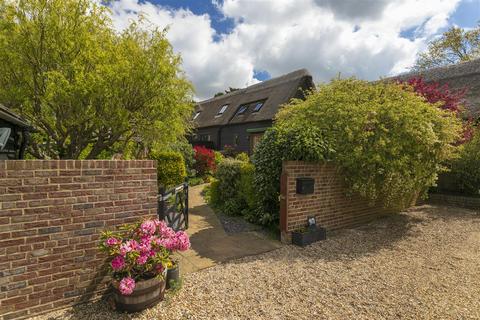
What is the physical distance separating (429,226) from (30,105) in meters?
8.96

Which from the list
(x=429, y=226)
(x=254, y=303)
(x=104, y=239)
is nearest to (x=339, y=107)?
(x=429, y=226)

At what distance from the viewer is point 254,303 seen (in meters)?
3.20

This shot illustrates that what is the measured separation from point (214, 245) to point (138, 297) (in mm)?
2375

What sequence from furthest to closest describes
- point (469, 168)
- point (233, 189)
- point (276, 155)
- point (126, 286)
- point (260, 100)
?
point (260, 100) < point (469, 168) < point (233, 189) < point (276, 155) < point (126, 286)

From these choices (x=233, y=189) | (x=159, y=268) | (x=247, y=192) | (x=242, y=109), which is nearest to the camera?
(x=159, y=268)

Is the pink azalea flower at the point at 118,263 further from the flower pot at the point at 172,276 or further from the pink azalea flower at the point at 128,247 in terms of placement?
the flower pot at the point at 172,276

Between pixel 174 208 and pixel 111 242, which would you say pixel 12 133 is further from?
pixel 174 208

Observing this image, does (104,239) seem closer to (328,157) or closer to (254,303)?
(254,303)

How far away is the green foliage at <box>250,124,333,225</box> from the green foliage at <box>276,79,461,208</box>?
24 cm

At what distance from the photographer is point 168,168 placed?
9.12 m

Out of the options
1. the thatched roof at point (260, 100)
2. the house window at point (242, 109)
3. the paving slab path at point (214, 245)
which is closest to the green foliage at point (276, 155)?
the paving slab path at point (214, 245)

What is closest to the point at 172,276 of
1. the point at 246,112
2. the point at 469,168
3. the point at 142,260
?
the point at 142,260

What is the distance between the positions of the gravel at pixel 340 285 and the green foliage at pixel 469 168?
3.98m

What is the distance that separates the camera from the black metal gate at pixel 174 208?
4879 mm
